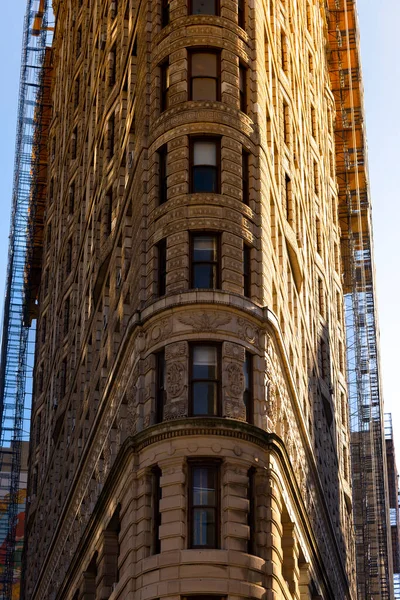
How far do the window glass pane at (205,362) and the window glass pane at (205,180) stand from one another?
6.80 m

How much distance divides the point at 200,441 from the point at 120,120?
2257 cm

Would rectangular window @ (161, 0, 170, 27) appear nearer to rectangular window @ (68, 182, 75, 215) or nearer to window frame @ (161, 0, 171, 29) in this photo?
window frame @ (161, 0, 171, 29)

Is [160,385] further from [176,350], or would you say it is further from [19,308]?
[19,308]

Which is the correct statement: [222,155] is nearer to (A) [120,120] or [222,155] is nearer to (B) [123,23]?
(A) [120,120]

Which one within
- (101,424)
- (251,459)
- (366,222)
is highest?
(366,222)

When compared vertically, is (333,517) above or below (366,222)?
below

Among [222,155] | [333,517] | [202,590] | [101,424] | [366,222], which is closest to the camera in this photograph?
[202,590]

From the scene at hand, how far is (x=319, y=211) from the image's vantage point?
84.6m

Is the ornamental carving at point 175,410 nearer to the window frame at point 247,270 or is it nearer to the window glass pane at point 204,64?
the window frame at point 247,270

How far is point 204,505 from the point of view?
1719 inches

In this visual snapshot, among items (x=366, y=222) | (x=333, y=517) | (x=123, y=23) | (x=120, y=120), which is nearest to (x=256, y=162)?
(x=120, y=120)

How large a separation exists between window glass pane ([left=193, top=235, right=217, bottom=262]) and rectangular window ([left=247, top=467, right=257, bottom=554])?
8.36 meters

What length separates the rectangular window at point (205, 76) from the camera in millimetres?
52750

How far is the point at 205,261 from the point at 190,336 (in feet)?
11.3
